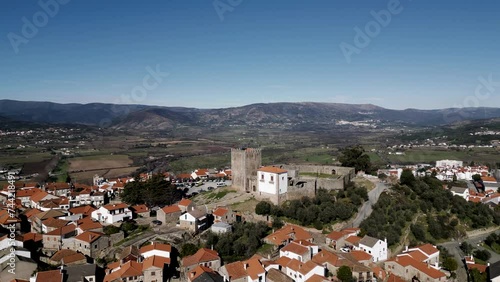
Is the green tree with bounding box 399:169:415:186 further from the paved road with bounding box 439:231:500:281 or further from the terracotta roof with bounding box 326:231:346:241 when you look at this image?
the terracotta roof with bounding box 326:231:346:241

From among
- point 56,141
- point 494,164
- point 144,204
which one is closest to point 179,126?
point 56,141

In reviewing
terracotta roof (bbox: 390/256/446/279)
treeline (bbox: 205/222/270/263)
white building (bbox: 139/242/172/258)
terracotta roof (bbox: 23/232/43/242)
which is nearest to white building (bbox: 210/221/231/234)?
treeline (bbox: 205/222/270/263)

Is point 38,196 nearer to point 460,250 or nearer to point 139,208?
point 139,208

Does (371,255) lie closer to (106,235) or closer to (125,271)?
(125,271)

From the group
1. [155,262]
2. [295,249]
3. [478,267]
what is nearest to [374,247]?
[295,249]

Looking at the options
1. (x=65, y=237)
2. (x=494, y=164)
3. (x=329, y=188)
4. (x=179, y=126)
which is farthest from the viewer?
(x=179, y=126)

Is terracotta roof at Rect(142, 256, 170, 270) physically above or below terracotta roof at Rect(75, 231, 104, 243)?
below
